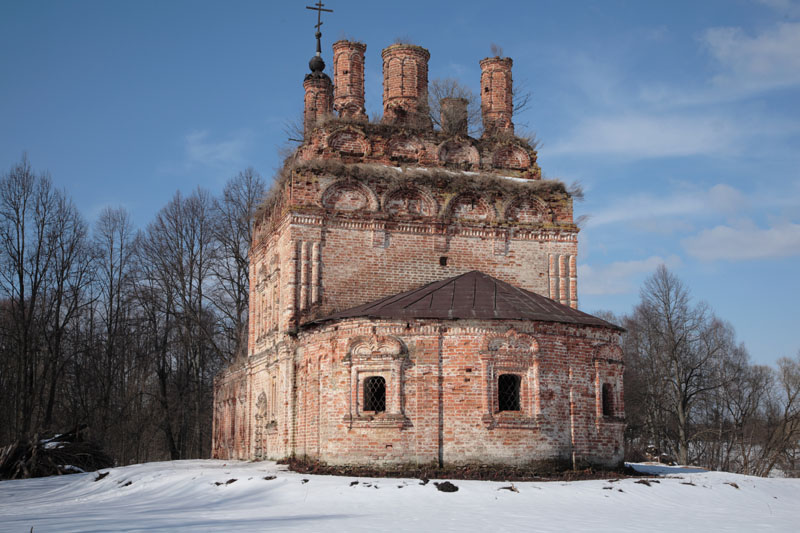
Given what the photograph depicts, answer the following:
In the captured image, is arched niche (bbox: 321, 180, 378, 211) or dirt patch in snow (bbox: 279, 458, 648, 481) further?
arched niche (bbox: 321, 180, 378, 211)

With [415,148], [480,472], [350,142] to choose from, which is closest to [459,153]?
[415,148]

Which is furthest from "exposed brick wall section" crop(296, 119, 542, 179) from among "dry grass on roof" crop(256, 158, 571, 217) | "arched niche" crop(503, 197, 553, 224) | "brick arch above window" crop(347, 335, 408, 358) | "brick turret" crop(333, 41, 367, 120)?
"brick arch above window" crop(347, 335, 408, 358)

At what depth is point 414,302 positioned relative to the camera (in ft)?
48.1

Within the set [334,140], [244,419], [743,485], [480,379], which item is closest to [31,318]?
[244,419]

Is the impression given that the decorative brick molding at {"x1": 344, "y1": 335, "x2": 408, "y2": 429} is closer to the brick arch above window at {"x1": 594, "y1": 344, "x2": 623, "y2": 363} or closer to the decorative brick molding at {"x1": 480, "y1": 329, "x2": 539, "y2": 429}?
the decorative brick molding at {"x1": 480, "y1": 329, "x2": 539, "y2": 429}

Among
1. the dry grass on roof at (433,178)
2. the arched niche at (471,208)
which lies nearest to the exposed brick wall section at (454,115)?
the dry grass on roof at (433,178)

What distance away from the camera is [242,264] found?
29406 millimetres

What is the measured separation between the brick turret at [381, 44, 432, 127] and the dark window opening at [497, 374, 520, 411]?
743 centimetres

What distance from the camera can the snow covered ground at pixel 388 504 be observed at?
30.6ft

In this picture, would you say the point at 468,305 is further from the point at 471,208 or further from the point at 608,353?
the point at 471,208

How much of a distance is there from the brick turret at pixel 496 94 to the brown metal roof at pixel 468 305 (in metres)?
5.37

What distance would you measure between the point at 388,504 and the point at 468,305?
4495 millimetres

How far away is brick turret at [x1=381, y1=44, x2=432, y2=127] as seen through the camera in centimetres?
1923

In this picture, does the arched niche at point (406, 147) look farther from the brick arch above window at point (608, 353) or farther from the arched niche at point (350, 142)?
the brick arch above window at point (608, 353)
